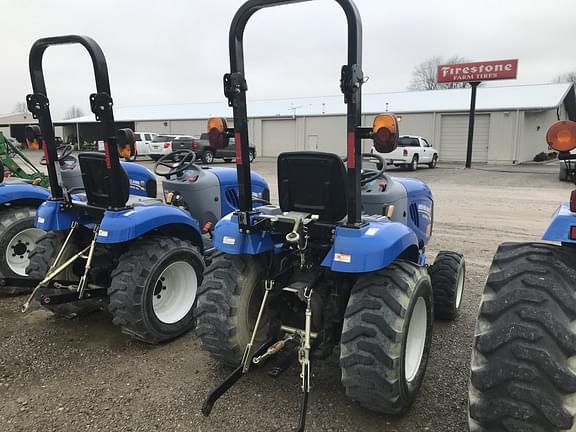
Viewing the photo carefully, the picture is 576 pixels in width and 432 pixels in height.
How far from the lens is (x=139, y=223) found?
13.1 feet

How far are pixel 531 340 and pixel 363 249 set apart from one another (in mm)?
1027

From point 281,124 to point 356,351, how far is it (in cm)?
3094

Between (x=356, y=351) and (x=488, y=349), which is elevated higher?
(x=488, y=349)

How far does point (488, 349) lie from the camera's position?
83.7 inches

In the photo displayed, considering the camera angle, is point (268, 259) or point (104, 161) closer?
point (268, 259)

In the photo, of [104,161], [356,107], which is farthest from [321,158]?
[104,161]

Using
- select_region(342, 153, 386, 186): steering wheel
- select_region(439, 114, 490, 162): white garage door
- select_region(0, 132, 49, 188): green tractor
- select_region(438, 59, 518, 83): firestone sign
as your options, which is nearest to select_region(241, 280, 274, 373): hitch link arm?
select_region(342, 153, 386, 186): steering wheel

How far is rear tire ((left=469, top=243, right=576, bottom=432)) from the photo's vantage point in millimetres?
2006

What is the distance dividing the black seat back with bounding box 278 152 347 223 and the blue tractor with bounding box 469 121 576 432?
1114mm

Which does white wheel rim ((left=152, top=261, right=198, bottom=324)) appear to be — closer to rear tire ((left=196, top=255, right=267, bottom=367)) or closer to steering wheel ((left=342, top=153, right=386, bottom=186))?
rear tire ((left=196, top=255, right=267, bottom=367))

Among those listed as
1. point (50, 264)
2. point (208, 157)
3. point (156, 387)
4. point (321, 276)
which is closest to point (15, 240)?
point (50, 264)

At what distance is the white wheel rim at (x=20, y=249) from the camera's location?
5.72 metres

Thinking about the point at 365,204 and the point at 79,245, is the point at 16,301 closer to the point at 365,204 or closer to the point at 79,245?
the point at 79,245

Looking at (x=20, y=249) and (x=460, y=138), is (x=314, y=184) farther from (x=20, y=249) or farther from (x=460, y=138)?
(x=460, y=138)
